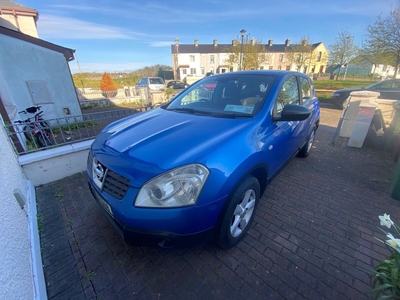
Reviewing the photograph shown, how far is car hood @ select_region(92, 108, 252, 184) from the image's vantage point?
1.44m

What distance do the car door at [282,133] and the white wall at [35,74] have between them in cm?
693

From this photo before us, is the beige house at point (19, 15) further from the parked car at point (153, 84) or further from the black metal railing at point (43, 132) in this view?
the black metal railing at point (43, 132)

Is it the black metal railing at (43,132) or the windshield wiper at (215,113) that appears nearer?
the windshield wiper at (215,113)

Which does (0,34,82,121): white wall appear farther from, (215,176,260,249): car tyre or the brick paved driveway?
(215,176,260,249): car tyre

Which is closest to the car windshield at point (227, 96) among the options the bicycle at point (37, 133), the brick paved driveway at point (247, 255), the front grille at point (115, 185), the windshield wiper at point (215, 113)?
the windshield wiper at point (215, 113)

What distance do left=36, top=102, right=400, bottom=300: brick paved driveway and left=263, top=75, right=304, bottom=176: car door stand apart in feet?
2.40

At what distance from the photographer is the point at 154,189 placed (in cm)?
137

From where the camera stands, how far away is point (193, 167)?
1404 mm

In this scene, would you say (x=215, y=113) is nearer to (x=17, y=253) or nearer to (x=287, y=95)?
(x=287, y=95)

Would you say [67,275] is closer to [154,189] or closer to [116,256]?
[116,256]

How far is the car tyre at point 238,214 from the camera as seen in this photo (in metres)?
1.65

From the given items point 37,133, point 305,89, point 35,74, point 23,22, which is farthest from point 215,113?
point 23,22

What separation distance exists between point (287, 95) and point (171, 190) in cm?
226

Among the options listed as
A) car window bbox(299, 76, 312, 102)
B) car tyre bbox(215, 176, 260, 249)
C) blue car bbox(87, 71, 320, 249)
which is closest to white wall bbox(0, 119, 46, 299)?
blue car bbox(87, 71, 320, 249)
